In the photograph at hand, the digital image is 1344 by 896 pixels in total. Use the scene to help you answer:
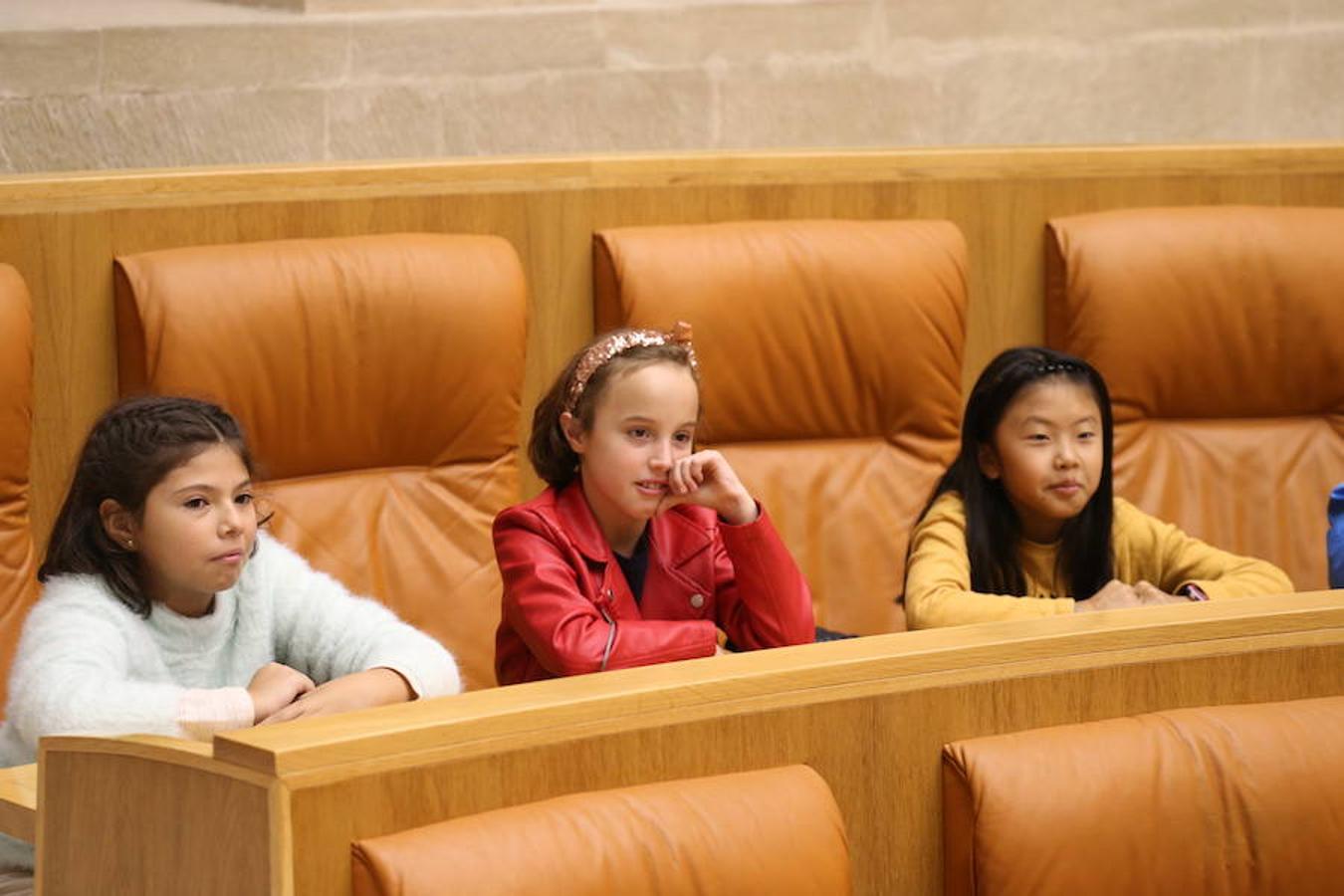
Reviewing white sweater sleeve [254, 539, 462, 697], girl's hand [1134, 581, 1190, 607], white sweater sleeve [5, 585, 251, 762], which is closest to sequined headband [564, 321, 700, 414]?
white sweater sleeve [254, 539, 462, 697]

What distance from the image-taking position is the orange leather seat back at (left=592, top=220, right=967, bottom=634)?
2.93 metres

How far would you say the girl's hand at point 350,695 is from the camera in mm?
2004

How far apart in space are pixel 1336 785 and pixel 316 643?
1.08 metres

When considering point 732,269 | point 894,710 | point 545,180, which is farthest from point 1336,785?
point 545,180

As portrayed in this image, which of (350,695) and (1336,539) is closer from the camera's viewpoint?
(350,695)

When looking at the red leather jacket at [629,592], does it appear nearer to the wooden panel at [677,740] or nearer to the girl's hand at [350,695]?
the girl's hand at [350,695]

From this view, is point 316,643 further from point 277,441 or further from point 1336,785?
point 1336,785

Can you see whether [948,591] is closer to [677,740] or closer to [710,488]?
[710,488]

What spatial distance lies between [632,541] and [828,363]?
0.76 meters

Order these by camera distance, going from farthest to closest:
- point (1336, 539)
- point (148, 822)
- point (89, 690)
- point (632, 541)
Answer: point (1336, 539) < point (632, 541) < point (89, 690) < point (148, 822)

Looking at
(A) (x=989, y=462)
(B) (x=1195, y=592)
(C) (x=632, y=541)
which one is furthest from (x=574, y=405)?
(B) (x=1195, y=592)

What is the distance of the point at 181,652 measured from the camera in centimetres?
215

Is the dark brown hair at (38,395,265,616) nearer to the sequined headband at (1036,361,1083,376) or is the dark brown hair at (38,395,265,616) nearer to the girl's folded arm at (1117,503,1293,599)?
the sequined headband at (1036,361,1083,376)

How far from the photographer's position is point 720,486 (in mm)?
2230
